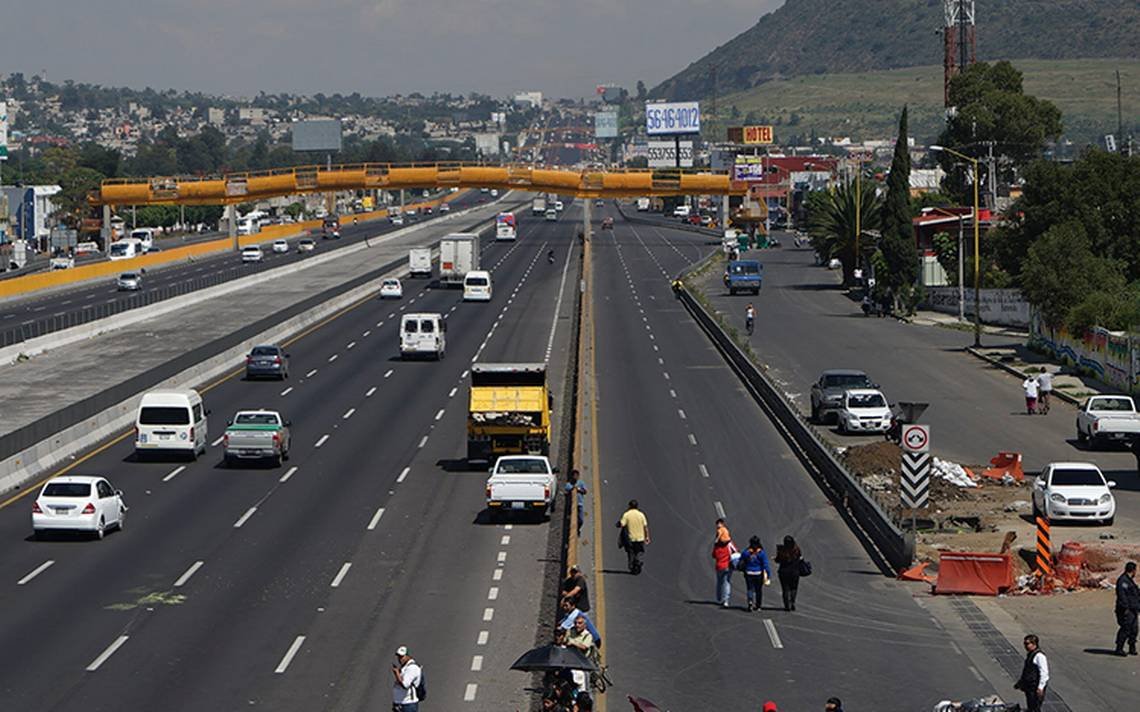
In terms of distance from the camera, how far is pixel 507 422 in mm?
50406

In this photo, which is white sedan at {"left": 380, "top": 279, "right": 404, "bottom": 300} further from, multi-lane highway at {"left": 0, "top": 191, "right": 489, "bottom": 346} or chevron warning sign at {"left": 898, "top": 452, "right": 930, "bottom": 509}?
chevron warning sign at {"left": 898, "top": 452, "right": 930, "bottom": 509}

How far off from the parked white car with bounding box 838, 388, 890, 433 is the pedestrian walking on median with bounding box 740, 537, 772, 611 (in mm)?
24630

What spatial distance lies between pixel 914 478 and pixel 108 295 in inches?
3320

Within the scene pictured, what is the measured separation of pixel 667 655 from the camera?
98.0 ft

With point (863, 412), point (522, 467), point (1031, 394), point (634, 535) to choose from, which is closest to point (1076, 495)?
point (634, 535)

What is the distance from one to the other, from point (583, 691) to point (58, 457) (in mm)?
31375

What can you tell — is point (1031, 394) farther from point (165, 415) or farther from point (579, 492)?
point (165, 415)

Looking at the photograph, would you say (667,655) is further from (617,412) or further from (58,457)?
(617,412)

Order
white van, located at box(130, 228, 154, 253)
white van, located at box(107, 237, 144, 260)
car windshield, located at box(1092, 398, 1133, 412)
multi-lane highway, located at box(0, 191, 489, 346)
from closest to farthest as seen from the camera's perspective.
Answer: car windshield, located at box(1092, 398, 1133, 412), multi-lane highway, located at box(0, 191, 489, 346), white van, located at box(107, 237, 144, 260), white van, located at box(130, 228, 154, 253)

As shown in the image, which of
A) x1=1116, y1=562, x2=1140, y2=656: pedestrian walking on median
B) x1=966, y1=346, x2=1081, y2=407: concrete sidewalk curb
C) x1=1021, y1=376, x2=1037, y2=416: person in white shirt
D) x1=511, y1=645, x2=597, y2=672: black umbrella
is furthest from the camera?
x1=966, y1=346, x2=1081, y2=407: concrete sidewalk curb

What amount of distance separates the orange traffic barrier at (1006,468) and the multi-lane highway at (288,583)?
12985 millimetres

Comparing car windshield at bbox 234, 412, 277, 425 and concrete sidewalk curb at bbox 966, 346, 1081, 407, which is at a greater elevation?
car windshield at bbox 234, 412, 277, 425

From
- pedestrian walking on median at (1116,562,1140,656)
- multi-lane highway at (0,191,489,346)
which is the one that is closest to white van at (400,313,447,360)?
multi-lane highway at (0,191,489,346)

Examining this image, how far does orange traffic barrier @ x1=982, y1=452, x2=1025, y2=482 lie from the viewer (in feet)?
159
